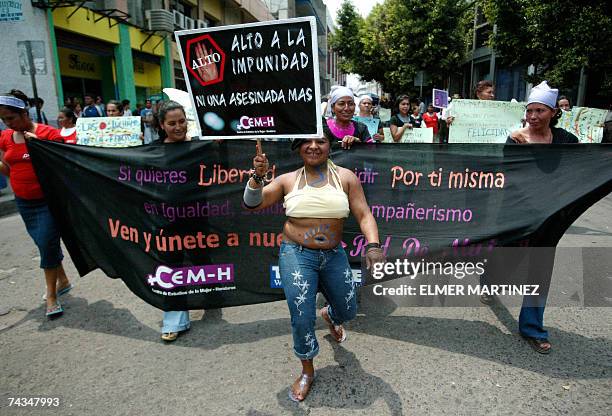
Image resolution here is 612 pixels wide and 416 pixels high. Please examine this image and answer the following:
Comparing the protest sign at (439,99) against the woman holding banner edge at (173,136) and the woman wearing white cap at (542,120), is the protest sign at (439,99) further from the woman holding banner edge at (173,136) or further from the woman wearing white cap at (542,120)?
the woman holding banner edge at (173,136)

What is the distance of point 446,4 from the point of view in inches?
950

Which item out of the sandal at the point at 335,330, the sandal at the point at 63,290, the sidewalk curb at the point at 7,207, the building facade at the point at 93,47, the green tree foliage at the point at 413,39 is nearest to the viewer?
the sandal at the point at 335,330

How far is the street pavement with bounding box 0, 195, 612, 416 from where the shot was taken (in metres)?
2.55

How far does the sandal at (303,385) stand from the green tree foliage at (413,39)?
2515cm

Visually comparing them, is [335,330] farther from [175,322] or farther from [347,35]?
[347,35]

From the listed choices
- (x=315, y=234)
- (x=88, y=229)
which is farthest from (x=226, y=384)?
(x=88, y=229)

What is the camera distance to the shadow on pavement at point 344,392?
252 centimetres

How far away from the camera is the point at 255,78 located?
2537mm

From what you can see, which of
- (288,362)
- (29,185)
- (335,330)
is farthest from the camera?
(29,185)

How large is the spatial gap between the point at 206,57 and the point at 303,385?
6.84 ft

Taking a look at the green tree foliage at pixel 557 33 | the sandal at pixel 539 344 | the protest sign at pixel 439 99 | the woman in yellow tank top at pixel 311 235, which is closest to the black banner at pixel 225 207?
the sandal at pixel 539 344

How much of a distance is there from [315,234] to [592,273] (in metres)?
3.59

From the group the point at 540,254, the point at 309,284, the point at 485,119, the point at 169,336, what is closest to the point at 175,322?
the point at 169,336

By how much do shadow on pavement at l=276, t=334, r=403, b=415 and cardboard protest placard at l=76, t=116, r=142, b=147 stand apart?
5076 mm
